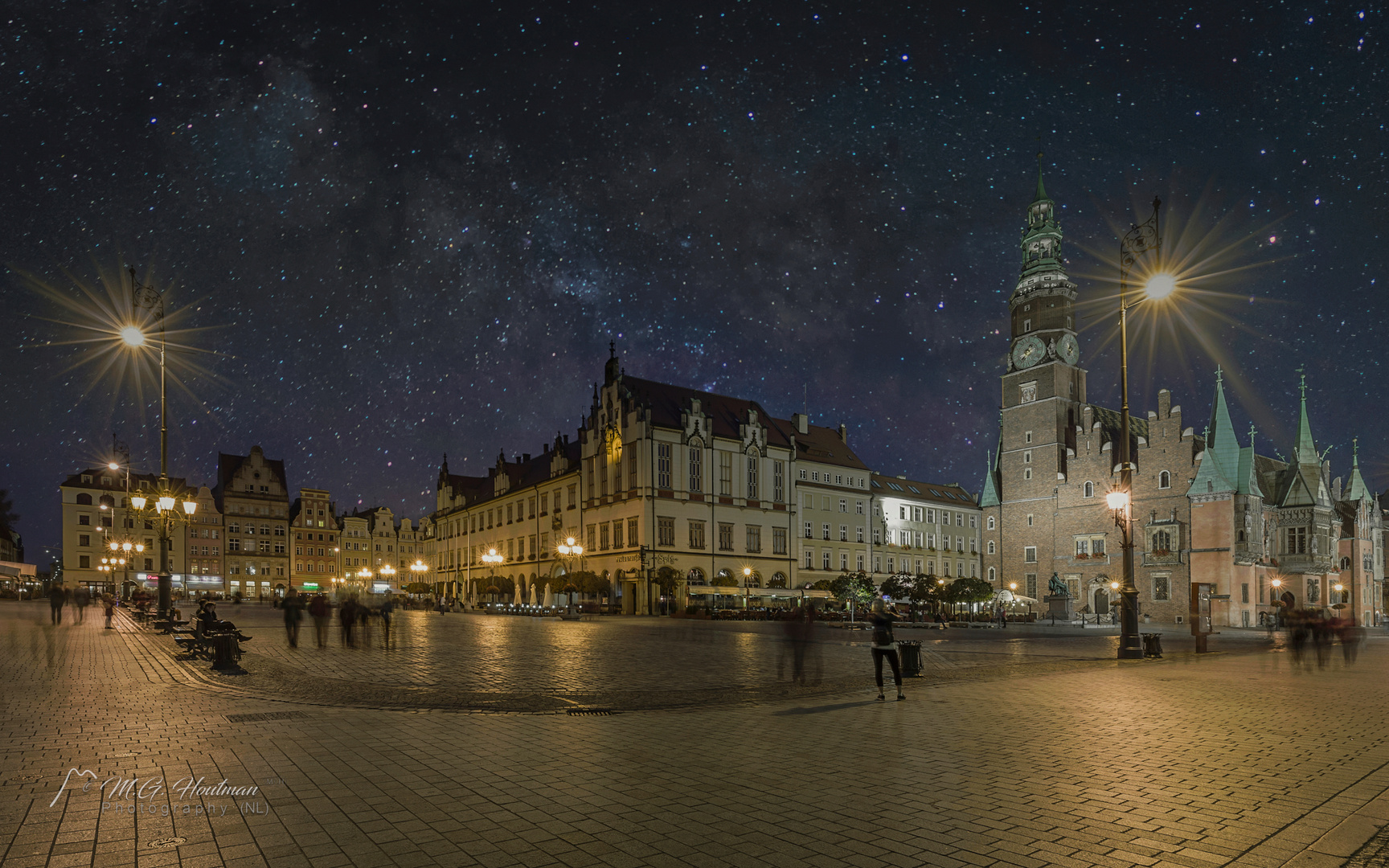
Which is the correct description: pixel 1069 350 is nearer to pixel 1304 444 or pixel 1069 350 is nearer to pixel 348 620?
pixel 1304 444

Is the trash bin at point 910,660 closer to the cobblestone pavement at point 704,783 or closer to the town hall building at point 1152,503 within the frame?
the cobblestone pavement at point 704,783

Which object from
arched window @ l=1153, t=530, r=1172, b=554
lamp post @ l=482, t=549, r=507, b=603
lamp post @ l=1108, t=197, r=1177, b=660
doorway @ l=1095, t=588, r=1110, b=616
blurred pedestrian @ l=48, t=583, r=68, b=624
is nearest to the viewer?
lamp post @ l=1108, t=197, r=1177, b=660

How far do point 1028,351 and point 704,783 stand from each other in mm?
80221

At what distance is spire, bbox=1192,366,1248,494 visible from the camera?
66.4m

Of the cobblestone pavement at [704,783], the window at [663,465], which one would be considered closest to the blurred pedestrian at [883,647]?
the cobblestone pavement at [704,783]

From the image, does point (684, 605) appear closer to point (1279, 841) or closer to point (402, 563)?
point (1279, 841)

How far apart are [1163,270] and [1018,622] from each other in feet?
136

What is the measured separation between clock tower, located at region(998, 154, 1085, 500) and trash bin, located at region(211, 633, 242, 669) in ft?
237

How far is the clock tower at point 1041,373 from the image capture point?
78625 mm

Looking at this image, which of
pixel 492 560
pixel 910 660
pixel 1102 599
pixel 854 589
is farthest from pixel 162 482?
pixel 1102 599

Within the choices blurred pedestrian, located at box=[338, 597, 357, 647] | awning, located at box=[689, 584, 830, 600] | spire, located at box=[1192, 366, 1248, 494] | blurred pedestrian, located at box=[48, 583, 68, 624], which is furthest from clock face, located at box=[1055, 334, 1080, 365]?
blurred pedestrian, located at box=[48, 583, 68, 624]

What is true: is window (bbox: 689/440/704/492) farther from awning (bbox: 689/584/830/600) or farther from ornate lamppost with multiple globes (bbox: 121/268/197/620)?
ornate lamppost with multiple globes (bbox: 121/268/197/620)

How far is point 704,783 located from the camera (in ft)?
26.5

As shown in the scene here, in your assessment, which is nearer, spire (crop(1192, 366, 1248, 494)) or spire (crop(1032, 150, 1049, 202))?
spire (crop(1192, 366, 1248, 494))
